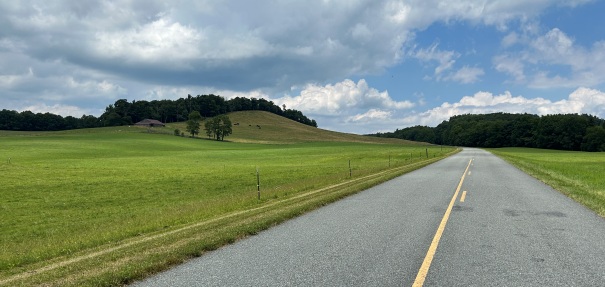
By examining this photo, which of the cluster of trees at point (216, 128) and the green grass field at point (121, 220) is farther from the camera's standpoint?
the cluster of trees at point (216, 128)

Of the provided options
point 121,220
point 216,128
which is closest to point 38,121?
point 216,128

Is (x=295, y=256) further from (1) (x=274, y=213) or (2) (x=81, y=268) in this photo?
(1) (x=274, y=213)

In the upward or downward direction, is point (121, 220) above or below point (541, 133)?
below

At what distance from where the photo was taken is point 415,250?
7.55 meters

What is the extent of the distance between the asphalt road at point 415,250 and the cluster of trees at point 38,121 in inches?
7686

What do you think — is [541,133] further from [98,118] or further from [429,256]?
[98,118]

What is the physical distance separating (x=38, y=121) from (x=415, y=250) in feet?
671

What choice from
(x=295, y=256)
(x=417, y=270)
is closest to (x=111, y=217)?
(x=295, y=256)

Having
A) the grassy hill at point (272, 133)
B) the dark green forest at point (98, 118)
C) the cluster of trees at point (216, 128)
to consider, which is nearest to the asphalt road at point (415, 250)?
the grassy hill at point (272, 133)

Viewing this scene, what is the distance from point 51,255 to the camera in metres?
9.35

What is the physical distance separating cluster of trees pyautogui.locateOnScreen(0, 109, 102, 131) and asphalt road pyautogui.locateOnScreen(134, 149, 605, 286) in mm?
195218

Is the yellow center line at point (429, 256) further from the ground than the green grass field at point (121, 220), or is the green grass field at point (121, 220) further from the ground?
the yellow center line at point (429, 256)

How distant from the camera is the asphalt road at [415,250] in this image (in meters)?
6.10

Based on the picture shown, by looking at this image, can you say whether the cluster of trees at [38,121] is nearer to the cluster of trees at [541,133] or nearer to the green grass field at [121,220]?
the green grass field at [121,220]
